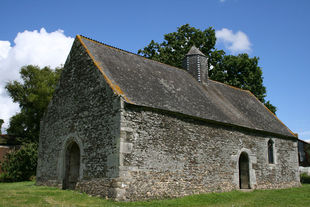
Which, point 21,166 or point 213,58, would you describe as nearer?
point 21,166

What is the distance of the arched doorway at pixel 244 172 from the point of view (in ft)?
54.3

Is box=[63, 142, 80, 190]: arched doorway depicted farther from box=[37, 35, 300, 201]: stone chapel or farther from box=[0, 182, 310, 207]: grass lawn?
box=[0, 182, 310, 207]: grass lawn

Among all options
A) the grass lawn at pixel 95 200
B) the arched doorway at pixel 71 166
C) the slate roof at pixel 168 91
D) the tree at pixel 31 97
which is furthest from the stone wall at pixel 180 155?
the tree at pixel 31 97

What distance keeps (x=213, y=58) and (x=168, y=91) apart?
17.1 meters

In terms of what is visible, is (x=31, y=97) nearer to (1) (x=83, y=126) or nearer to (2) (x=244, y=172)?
(1) (x=83, y=126)

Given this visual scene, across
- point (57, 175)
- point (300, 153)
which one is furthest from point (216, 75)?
point (57, 175)

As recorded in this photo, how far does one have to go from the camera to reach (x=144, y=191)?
11.4 m

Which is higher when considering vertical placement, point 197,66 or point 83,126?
point 197,66

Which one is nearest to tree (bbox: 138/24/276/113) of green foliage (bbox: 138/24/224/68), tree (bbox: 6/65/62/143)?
green foliage (bbox: 138/24/224/68)

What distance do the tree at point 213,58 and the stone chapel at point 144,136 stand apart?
34.7 ft

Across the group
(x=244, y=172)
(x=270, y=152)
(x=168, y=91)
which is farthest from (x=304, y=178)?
(x=168, y=91)

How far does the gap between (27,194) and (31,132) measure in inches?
822

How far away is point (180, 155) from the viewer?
13.0m

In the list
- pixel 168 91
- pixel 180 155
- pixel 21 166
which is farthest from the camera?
pixel 21 166
